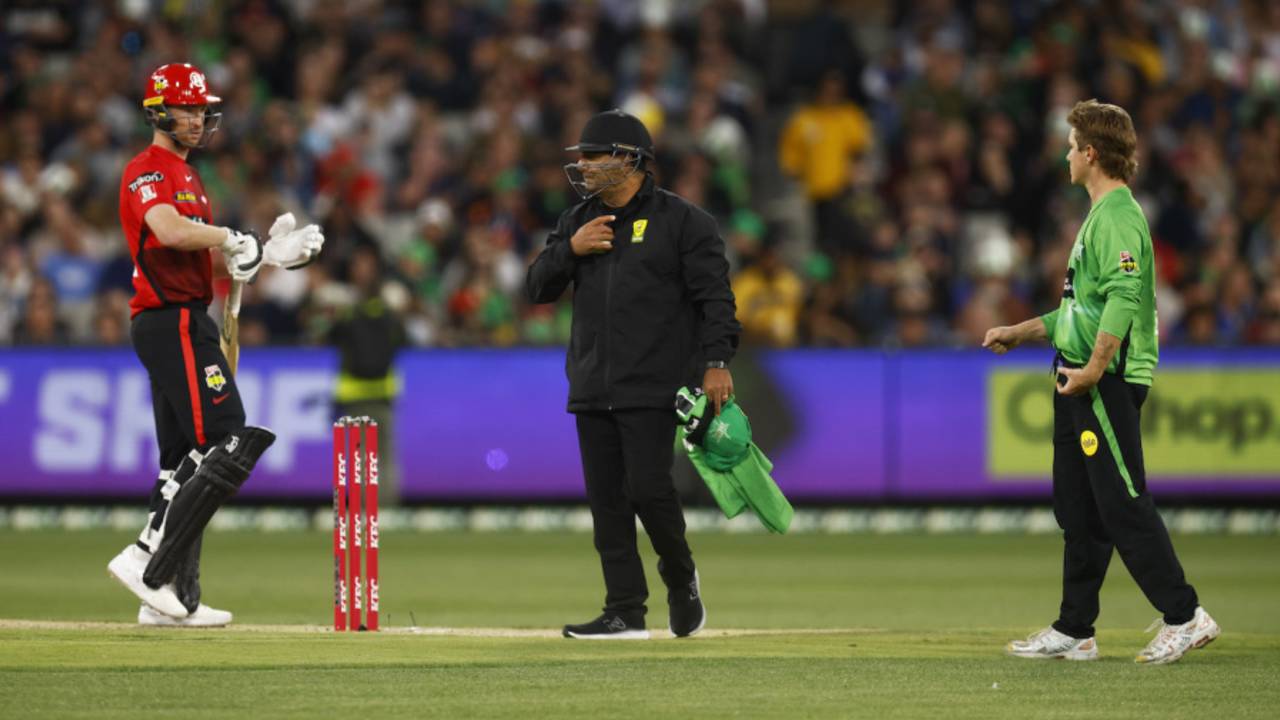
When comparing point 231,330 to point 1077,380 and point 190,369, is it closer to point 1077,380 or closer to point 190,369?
point 190,369

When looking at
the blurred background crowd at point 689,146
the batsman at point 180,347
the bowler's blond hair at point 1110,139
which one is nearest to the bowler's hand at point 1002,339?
the bowler's blond hair at point 1110,139

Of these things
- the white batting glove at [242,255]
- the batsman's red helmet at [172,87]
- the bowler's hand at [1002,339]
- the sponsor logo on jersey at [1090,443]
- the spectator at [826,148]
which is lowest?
the sponsor logo on jersey at [1090,443]

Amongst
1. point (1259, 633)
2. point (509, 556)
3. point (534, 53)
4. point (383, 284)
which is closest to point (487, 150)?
point (534, 53)

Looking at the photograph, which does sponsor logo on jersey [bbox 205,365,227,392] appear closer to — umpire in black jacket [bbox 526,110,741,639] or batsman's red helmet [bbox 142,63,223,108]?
batsman's red helmet [bbox 142,63,223,108]

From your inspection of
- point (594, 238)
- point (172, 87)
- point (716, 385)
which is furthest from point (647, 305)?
point (172, 87)

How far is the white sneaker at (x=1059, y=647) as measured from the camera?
30.3ft

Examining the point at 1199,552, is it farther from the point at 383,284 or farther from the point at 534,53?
the point at 534,53

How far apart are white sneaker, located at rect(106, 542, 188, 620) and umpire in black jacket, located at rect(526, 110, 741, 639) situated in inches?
76.3

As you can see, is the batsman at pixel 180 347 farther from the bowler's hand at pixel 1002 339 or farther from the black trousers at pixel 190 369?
the bowler's hand at pixel 1002 339

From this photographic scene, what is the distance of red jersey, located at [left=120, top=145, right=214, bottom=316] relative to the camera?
997 centimetres

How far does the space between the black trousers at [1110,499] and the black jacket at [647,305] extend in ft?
5.30

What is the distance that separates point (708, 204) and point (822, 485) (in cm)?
405

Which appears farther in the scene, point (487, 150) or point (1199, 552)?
point (487, 150)

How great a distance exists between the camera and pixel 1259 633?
428 inches
